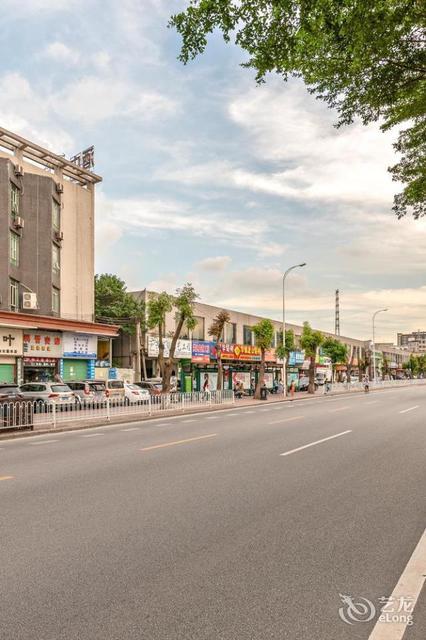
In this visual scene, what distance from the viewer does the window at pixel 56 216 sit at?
3519cm

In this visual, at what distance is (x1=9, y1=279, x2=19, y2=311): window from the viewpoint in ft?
102

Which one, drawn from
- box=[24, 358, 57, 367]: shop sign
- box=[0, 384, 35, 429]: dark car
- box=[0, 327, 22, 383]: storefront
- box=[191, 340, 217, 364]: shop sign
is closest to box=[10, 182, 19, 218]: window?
box=[0, 327, 22, 383]: storefront

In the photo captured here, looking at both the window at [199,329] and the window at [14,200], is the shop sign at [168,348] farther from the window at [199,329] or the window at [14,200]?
the window at [14,200]

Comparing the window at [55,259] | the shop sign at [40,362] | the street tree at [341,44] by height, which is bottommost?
the shop sign at [40,362]

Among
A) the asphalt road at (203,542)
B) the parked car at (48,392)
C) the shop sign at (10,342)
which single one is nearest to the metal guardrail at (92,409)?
the parked car at (48,392)

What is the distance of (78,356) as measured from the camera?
34.5 m

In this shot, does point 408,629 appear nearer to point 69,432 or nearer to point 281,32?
point 281,32

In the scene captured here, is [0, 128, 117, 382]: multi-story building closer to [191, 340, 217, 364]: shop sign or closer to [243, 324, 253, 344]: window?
[191, 340, 217, 364]: shop sign

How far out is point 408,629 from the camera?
3750mm

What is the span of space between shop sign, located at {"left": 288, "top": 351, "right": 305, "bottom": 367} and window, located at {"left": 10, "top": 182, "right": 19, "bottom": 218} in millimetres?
38146

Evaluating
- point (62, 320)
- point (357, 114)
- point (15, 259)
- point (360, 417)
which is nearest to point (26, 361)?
point (62, 320)

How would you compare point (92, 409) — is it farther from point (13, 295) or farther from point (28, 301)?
point (13, 295)

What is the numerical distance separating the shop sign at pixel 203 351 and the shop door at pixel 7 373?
1652 cm

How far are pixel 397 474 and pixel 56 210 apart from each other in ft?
104
